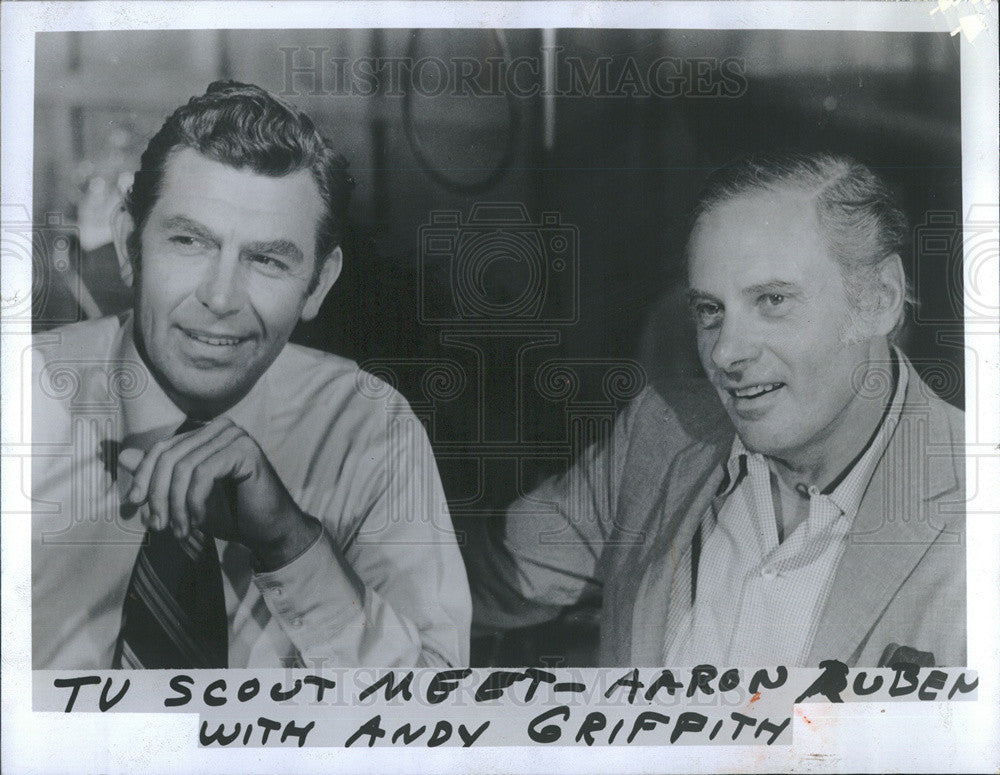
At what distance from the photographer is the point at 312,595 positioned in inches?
96.5

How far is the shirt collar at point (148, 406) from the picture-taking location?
2.48 meters

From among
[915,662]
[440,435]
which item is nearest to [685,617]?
[915,662]

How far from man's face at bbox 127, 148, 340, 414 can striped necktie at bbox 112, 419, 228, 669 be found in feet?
1.49

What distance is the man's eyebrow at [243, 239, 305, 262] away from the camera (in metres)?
2.46

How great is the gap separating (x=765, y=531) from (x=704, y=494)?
205mm

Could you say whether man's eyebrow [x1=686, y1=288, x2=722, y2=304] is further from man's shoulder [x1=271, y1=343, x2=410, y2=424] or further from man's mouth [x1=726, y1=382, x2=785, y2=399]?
man's shoulder [x1=271, y1=343, x2=410, y2=424]

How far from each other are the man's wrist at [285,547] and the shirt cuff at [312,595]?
13mm

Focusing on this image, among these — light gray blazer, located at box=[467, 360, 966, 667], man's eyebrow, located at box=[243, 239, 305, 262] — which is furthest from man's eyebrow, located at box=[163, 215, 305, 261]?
light gray blazer, located at box=[467, 360, 966, 667]

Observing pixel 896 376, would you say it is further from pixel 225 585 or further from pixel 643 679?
pixel 225 585

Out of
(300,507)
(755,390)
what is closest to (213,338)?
(300,507)

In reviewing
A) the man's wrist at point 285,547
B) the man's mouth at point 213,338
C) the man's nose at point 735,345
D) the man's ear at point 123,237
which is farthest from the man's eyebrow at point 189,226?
the man's nose at point 735,345

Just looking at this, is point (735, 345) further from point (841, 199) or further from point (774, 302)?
point (841, 199)

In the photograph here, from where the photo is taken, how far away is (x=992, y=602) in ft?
8.18
